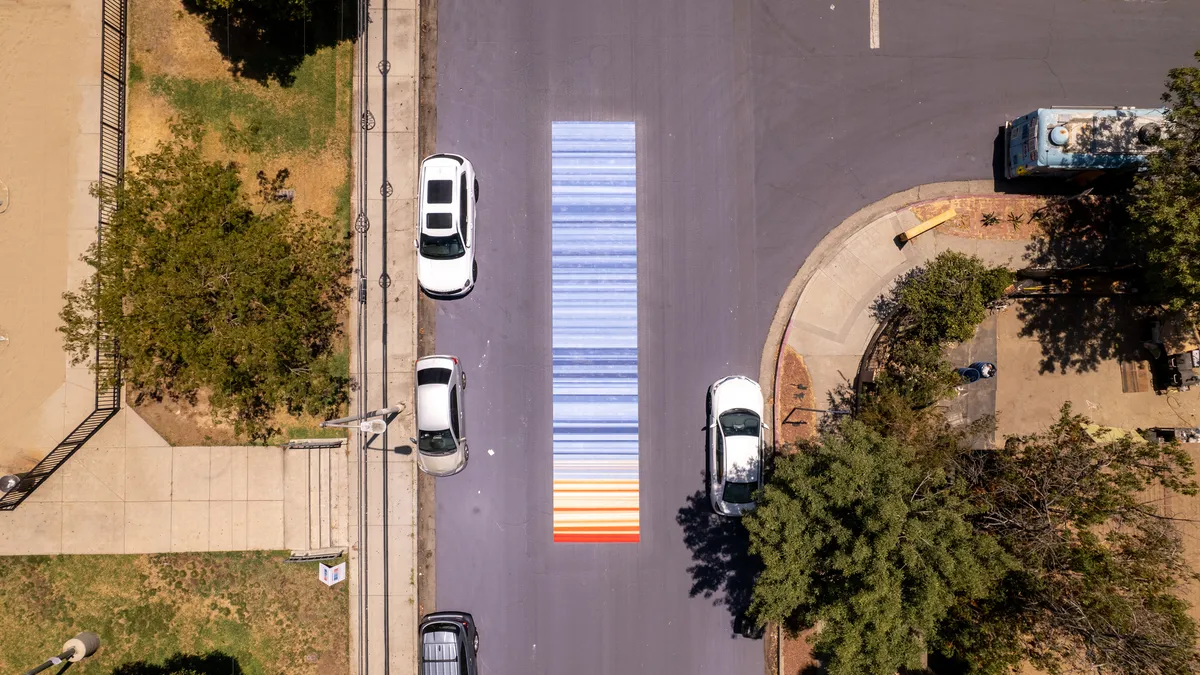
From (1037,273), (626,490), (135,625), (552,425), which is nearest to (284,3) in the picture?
(552,425)

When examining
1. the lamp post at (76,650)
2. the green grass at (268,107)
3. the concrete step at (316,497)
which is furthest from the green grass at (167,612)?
the green grass at (268,107)

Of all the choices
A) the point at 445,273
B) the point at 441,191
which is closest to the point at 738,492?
the point at 445,273

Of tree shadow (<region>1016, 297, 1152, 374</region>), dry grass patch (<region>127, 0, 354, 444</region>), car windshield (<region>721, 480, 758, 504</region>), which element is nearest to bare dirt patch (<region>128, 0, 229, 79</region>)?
dry grass patch (<region>127, 0, 354, 444</region>)

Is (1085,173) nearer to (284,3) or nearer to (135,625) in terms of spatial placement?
(284,3)

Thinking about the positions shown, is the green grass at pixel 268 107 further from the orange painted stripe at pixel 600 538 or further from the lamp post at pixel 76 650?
the lamp post at pixel 76 650

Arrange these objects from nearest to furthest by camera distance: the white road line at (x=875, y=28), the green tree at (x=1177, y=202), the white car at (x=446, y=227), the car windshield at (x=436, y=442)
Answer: the green tree at (x=1177, y=202), the car windshield at (x=436, y=442), the white car at (x=446, y=227), the white road line at (x=875, y=28)

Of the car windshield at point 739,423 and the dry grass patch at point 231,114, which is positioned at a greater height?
the dry grass patch at point 231,114
